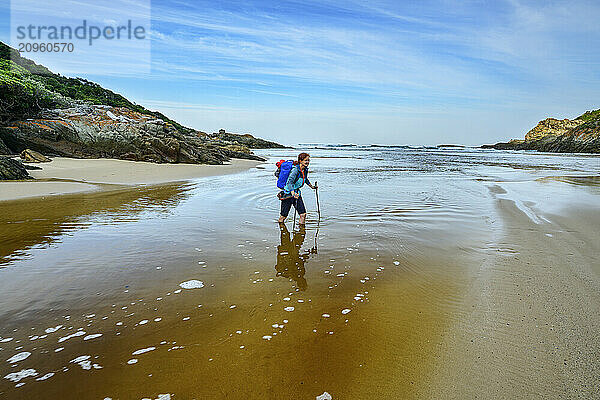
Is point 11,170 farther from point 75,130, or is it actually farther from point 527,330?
point 527,330

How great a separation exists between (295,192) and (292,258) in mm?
2760

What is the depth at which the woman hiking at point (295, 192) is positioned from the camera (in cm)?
803

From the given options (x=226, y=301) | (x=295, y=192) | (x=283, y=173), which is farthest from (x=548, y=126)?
(x=226, y=301)

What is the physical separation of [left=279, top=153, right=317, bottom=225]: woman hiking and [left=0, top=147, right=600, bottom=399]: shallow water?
1.47 ft

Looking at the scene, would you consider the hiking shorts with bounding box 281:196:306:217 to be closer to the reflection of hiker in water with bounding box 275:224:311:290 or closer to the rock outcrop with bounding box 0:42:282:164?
the reflection of hiker in water with bounding box 275:224:311:290

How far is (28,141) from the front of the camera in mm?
19203

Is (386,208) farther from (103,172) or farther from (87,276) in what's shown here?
(103,172)

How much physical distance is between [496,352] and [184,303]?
3.08m

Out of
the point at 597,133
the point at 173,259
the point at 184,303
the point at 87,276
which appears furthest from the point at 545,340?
the point at 597,133

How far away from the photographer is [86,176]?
14594 millimetres

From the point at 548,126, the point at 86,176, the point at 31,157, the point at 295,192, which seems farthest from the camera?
the point at 548,126

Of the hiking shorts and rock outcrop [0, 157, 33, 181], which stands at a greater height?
rock outcrop [0, 157, 33, 181]

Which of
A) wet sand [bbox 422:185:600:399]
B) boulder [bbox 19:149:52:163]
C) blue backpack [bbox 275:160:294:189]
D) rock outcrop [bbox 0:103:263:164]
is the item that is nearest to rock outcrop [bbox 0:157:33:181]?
boulder [bbox 19:149:52:163]

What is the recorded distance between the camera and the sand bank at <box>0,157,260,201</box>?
1076 cm
